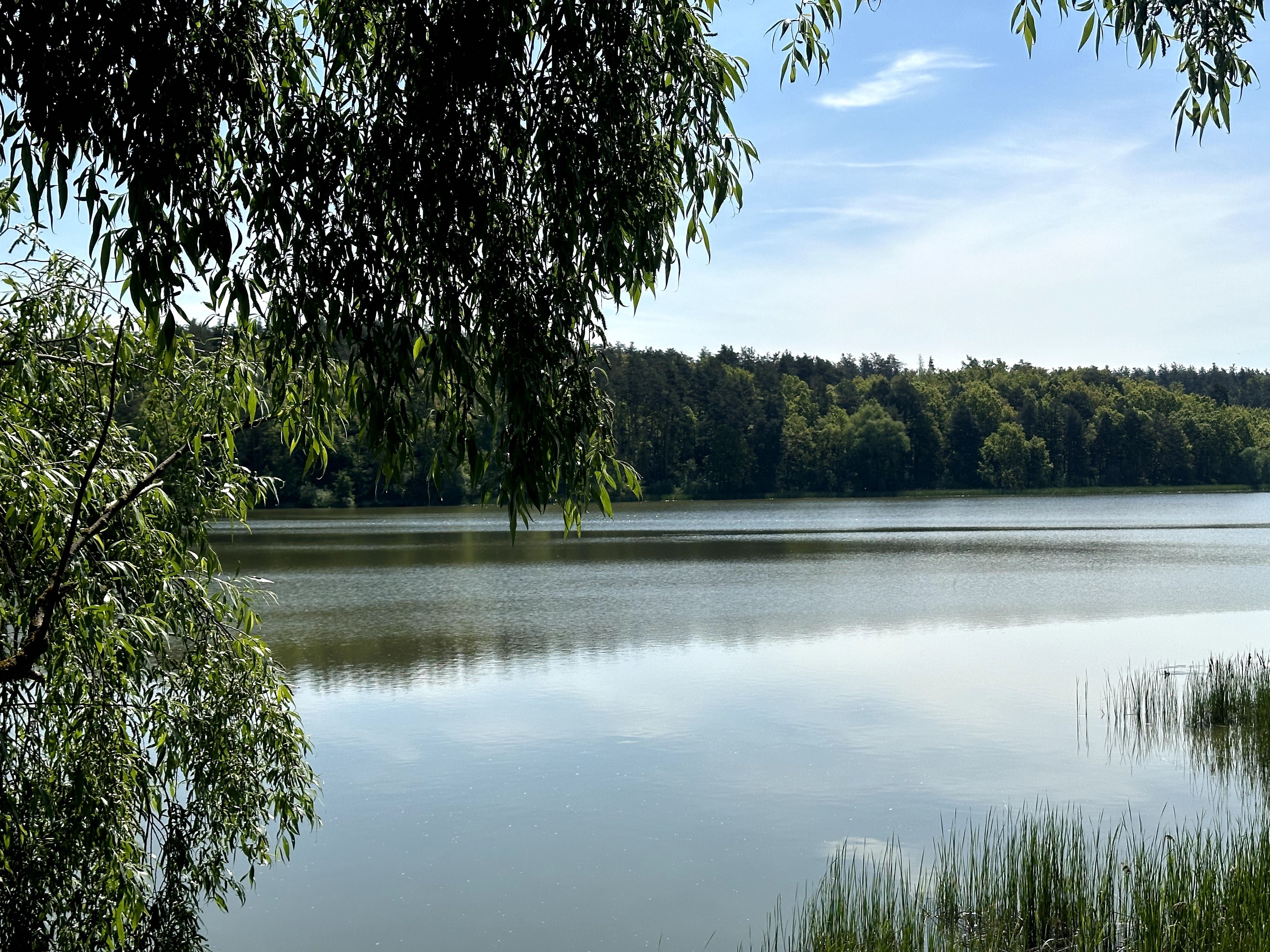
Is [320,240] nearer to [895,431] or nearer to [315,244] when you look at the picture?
[315,244]

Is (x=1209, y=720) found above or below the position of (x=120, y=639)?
below

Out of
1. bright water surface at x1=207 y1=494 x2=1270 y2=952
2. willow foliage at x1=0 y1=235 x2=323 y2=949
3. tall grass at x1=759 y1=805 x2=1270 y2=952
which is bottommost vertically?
bright water surface at x1=207 y1=494 x2=1270 y2=952

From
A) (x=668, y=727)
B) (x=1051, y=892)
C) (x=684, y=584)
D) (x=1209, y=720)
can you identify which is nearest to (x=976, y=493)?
(x=684, y=584)

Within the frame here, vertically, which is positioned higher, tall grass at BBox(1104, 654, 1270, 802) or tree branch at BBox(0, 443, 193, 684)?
tree branch at BBox(0, 443, 193, 684)

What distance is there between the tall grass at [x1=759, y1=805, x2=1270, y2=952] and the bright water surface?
906 millimetres

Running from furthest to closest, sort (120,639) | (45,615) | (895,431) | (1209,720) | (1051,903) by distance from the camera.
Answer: (895,431) → (1209,720) → (1051,903) → (120,639) → (45,615)

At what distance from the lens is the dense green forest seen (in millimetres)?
95812

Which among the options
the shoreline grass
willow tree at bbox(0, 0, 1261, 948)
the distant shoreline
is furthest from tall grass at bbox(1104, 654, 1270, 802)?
the distant shoreline

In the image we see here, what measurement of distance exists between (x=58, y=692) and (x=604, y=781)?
7135mm

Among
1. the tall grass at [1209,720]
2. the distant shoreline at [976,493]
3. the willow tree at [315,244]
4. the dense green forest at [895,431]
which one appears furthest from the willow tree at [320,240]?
the distant shoreline at [976,493]

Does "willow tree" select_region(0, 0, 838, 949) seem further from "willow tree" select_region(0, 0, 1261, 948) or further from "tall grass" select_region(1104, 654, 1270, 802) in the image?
"tall grass" select_region(1104, 654, 1270, 802)

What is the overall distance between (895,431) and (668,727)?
9577cm

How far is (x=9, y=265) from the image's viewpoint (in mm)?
5016

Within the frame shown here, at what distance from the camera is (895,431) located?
106 m
